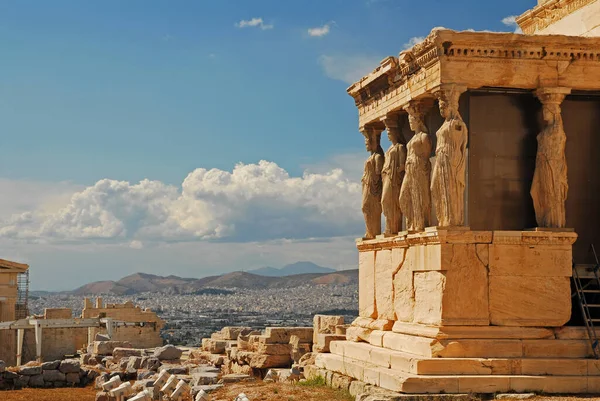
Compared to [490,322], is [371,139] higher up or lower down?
higher up

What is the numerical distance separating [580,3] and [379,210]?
4563 millimetres

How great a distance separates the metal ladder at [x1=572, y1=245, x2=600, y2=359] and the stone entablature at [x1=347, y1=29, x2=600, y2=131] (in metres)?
2.50

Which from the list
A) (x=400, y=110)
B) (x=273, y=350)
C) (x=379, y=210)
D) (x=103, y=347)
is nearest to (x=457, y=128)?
(x=400, y=110)

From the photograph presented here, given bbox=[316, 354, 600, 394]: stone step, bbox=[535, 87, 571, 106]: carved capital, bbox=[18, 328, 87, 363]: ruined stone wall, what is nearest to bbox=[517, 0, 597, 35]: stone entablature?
bbox=[535, 87, 571, 106]: carved capital

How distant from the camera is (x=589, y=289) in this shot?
13961mm

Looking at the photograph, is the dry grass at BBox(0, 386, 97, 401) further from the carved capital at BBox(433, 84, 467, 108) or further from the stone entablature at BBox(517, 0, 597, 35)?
the stone entablature at BBox(517, 0, 597, 35)

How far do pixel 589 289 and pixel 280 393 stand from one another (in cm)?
475

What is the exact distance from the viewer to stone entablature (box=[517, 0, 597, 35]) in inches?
613

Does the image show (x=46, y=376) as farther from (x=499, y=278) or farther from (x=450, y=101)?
(x=450, y=101)

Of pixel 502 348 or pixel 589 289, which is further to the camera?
pixel 589 289

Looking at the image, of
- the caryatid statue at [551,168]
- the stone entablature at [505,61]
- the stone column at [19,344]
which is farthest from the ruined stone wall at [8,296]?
the caryatid statue at [551,168]

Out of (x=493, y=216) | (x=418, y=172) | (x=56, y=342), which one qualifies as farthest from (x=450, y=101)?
(x=56, y=342)

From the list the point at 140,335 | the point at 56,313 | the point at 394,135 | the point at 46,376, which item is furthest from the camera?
the point at 140,335

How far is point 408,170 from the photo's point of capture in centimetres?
1421
